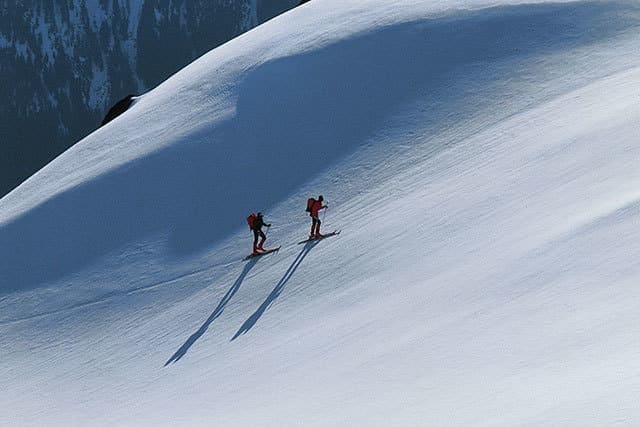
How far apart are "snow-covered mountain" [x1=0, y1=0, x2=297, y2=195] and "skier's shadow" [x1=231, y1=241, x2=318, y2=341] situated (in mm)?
111851

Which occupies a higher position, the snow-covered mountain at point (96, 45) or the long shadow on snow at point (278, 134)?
the long shadow on snow at point (278, 134)

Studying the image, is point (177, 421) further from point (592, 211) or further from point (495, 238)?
point (592, 211)

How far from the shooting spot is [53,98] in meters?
126

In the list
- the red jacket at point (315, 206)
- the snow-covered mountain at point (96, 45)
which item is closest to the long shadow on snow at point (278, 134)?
the red jacket at point (315, 206)

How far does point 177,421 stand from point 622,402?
7.36 m

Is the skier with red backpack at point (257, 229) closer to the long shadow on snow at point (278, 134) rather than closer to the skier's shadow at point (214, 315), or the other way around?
the skier's shadow at point (214, 315)

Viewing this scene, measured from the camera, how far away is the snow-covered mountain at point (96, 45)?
127 meters

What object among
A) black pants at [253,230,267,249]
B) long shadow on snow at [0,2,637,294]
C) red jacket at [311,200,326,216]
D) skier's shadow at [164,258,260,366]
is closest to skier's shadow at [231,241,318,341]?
red jacket at [311,200,326,216]

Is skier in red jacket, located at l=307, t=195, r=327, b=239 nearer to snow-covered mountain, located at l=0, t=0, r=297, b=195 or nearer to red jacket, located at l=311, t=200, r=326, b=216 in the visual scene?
red jacket, located at l=311, t=200, r=326, b=216

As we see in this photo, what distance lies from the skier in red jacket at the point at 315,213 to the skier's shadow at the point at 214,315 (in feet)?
4.50

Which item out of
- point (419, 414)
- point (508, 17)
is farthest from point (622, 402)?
point (508, 17)

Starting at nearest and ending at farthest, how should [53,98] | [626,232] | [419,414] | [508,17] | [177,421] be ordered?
1. [419,414]
2. [626,232]
3. [177,421]
4. [508,17]
5. [53,98]

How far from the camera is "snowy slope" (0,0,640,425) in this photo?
966 cm

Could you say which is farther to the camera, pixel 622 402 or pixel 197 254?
pixel 197 254
